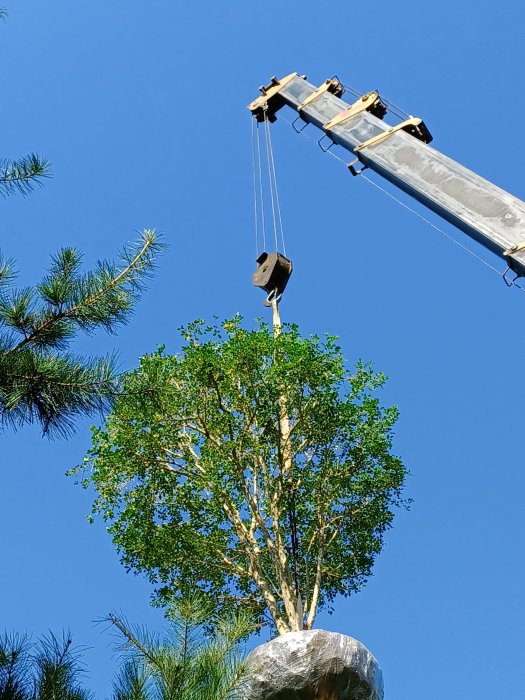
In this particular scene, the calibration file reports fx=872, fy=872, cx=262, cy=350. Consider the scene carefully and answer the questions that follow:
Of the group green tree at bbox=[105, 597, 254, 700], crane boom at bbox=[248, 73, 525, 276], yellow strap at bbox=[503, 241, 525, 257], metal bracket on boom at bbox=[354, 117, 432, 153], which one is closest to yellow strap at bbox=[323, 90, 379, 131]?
crane boom at bbox=[248, 73, 525, 276]

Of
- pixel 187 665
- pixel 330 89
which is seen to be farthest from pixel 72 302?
pixel 330 89

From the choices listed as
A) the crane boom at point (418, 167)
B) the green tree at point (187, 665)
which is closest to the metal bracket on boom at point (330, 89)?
the crane boom at point (418, 167)

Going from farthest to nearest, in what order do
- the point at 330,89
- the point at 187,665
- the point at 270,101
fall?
the point at 270,101 < the point at 330,89 < the point at 187,665

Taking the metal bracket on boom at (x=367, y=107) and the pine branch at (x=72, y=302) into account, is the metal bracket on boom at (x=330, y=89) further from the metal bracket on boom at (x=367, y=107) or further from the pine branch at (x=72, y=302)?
the pine branch at (x=72, y=302)

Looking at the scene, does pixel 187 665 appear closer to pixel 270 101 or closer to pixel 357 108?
pixel 357 108

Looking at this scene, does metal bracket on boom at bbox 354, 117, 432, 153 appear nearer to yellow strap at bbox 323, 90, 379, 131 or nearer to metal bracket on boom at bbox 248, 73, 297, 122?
yellow strap at bbox 323, 90, 379, 131

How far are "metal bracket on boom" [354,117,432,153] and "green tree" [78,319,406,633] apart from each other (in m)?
4.05

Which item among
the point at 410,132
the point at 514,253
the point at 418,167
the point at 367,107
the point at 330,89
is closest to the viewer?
the point at 514,253

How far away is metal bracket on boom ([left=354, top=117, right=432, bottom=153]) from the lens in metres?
13.6

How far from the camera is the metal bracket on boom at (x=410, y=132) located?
13648 millimetres

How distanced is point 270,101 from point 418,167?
7.44 m

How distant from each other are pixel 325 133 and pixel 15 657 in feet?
39.3

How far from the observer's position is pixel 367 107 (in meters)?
15.0

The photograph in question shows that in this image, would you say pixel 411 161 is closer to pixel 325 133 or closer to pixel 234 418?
pixel 325 133
